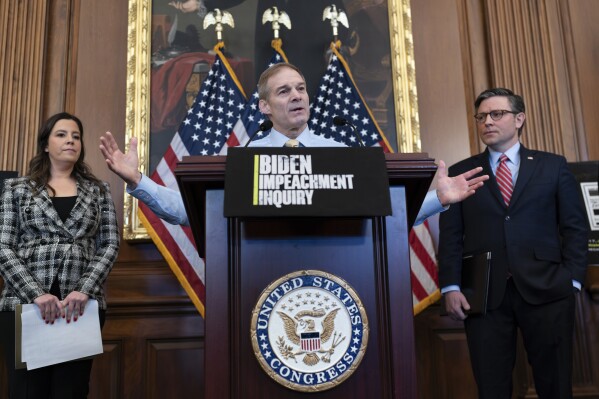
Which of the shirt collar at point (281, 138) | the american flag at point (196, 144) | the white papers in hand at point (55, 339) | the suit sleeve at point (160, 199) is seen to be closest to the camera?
the suit sleeve at point (160, 199)

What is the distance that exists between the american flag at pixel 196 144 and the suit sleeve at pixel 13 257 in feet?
2.66

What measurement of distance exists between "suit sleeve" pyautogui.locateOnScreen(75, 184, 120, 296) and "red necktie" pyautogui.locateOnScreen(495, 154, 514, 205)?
1.89 m

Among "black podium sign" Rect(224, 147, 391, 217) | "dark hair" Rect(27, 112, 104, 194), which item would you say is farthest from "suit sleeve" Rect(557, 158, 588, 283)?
"dark hair" Rect(27, 112, 104, 194)

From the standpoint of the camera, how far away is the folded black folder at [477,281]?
2824mm

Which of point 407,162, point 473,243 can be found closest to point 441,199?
point 407,162

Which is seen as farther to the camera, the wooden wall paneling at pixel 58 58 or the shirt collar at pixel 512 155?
the wooden wall paneling at pixel 58 58

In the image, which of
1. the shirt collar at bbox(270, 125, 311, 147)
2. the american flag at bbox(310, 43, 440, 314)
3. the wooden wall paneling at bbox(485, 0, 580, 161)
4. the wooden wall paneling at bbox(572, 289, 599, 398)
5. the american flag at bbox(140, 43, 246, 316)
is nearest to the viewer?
the shirt collar at bbox(270, 125, 311, 147)

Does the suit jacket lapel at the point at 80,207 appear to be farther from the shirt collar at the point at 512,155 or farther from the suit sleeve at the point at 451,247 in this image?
the shirt collar at the point at 512,155

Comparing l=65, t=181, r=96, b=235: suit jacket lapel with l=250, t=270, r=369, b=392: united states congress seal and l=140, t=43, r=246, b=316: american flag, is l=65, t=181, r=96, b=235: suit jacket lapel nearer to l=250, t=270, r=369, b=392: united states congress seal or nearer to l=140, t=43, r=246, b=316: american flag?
l=140, t=43, r=246, b=316: american flag

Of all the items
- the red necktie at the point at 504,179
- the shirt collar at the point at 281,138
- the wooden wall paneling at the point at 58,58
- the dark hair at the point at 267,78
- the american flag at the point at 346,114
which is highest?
the wooden wall paneling at the point at 58,58

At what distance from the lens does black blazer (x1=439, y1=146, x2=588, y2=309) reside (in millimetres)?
2803

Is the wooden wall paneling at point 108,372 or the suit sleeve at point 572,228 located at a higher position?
the suit sleeve at point 572,228

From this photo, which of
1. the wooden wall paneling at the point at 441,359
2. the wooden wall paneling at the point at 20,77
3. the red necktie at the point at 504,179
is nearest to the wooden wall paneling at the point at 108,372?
the wooden wall paneling at the point at 20,77

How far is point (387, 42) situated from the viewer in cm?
415
